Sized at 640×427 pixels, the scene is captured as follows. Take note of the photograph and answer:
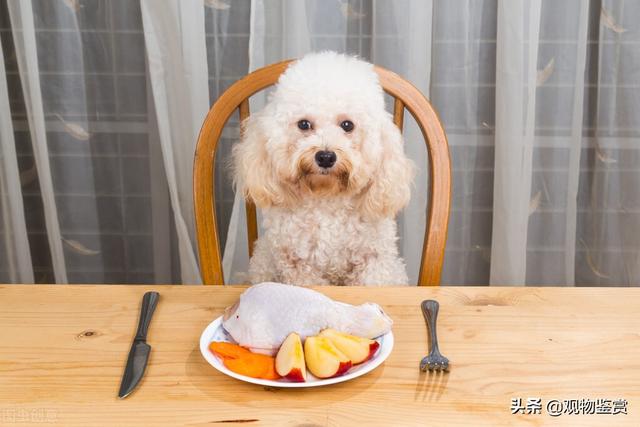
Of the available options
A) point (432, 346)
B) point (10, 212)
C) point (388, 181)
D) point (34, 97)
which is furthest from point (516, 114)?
point (10, 212)

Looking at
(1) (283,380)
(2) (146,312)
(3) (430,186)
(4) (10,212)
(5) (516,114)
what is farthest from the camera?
(4) (10,212)

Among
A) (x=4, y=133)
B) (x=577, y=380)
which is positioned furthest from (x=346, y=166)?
(x=4, y=133)

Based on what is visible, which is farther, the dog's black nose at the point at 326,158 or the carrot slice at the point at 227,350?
the dog's black nose at the point at 326,158

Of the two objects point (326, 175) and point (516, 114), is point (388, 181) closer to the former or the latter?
point (326, 175)

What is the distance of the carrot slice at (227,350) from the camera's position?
722 millimetres

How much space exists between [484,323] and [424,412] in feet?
0.73

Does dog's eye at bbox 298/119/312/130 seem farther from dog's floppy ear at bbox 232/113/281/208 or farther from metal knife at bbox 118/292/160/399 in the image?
metal knife at bbox 118/292/160/399

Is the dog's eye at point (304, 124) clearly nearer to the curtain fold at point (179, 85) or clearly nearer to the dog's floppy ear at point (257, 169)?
the dog's floppy ear at point (257, 169)

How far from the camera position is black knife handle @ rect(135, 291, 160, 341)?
31.6 inches

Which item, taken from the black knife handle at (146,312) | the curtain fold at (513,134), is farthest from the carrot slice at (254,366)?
the curtain fold at (513,134)

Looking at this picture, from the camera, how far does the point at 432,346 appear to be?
2.52ft

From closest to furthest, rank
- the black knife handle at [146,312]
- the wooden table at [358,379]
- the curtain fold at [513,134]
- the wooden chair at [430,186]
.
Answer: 1. the wooden table at [358,379]
2. the black knife handle at [146,312]
3. the wooden chair at [430,186]
4. the curtain fold at [513,134]

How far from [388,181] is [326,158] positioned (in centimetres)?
13

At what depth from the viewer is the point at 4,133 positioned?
185 centimetres
